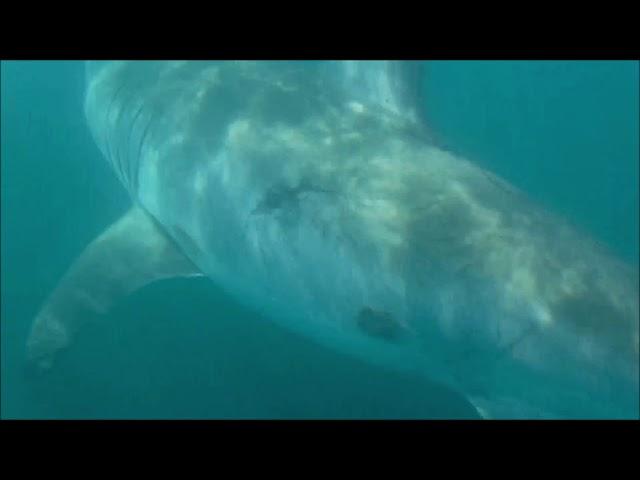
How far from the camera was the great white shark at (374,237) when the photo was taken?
4.93 meters

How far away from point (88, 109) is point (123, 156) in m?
1.83

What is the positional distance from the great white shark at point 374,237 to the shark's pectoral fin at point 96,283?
160 mm

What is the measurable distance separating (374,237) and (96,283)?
5089 millimetres

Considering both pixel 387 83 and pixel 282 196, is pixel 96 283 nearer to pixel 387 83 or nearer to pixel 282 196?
pixel 282 196

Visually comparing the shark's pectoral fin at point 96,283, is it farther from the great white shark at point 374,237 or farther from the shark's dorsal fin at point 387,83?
the shark's dorsal fin at point 387,83

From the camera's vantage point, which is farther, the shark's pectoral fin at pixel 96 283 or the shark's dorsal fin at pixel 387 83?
the shark's pectoral fin at pixel 96 283

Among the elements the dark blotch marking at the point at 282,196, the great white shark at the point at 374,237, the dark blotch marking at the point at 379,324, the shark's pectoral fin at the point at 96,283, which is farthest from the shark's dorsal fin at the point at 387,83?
the shark's pectoral fin at the point at 96,283

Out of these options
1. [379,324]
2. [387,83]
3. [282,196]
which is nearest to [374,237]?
[379,324]

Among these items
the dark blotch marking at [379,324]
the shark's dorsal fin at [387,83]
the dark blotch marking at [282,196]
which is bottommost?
the dark blotch marking at [379,324]

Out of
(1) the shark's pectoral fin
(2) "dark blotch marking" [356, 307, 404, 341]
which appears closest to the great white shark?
(2) "dark blotch marking" [356, 307, 404, 341]

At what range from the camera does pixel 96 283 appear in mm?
9438

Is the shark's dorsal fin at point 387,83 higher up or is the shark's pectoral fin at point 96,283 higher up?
the shark's dorsal fin at point 387,83

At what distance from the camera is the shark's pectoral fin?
8.95 metres
